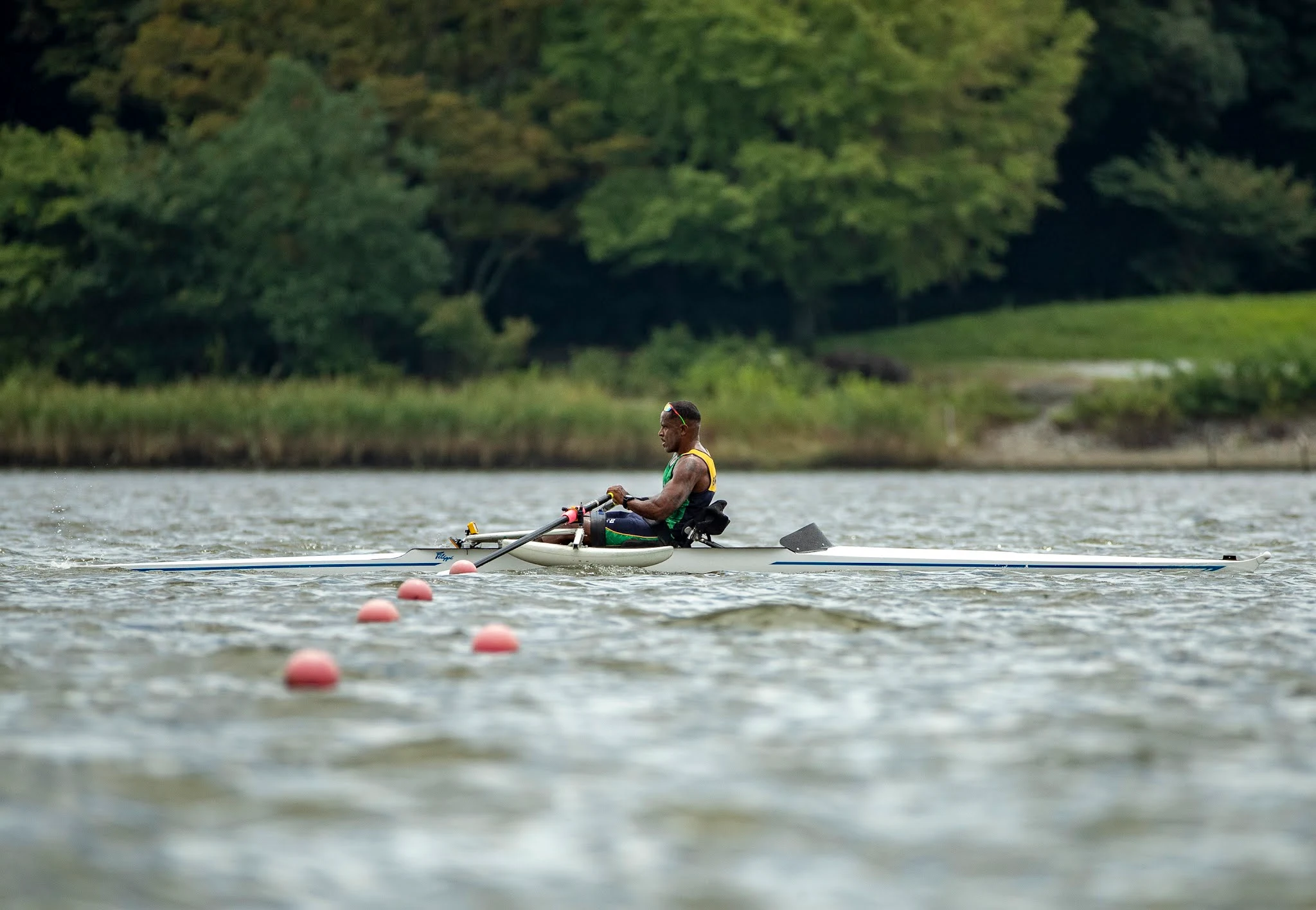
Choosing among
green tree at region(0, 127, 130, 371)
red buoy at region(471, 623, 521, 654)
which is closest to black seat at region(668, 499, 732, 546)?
red buoy at region(471, 623, 521, 654)

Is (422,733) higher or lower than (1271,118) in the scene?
lower

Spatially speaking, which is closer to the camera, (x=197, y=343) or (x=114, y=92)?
(x=197, y=343)

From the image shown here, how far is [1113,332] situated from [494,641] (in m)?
39.0

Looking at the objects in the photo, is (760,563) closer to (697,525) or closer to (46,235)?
(697,525)

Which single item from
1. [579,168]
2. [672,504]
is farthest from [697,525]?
[579,168]

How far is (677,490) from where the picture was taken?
15.5 m

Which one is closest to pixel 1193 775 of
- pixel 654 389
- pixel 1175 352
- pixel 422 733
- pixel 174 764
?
pixel 422 733

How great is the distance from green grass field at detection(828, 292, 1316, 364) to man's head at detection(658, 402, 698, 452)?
31234mm

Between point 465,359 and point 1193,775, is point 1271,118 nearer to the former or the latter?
point 465,359

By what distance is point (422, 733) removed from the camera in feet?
28.5

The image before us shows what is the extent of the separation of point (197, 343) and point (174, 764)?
130ft

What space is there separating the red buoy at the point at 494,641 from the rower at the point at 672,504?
13.5ft

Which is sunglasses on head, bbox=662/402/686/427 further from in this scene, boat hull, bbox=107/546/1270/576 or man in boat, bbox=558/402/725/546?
boat hull, bbox=107/546/1270/576

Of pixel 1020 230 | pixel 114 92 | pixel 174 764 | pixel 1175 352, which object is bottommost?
pixel 174 764
